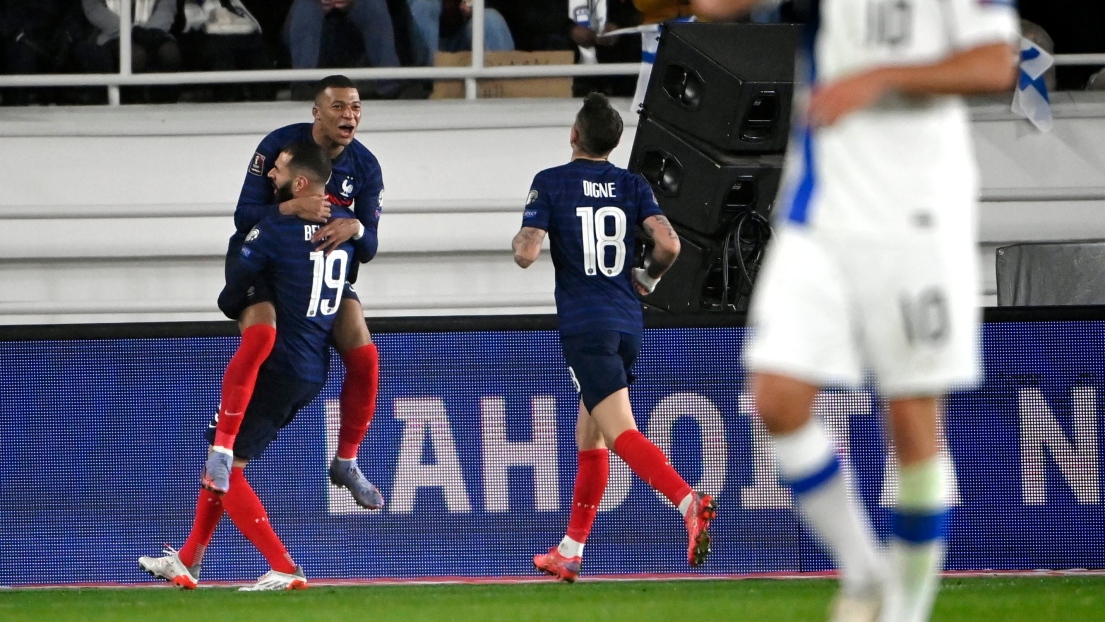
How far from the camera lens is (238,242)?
233 inches

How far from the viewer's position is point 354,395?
5934 mm

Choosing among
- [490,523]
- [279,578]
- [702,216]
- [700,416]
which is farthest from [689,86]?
[279,578]

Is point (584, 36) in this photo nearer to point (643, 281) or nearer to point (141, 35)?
point (141, 35)

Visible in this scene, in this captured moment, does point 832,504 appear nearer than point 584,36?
Yes

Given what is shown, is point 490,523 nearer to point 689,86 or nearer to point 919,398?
point 689,86

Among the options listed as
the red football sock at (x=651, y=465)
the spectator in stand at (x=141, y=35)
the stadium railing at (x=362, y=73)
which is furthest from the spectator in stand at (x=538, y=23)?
the red football sock at (x=651, y=465)

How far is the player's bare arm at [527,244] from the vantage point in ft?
18.4

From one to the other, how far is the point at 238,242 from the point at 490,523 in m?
1.45

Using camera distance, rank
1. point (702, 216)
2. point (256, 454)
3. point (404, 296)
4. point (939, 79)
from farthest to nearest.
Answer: point (404, 296) < point (702, 216) < point (256, 454) < point (939, 79)

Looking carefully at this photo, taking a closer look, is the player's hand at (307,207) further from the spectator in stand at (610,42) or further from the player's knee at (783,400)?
the spectator in stand at (610,42)

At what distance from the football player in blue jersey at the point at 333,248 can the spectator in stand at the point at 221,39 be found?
439 centimetres

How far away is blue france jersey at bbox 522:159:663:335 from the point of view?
570 cm

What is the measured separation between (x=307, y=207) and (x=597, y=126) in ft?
3.67

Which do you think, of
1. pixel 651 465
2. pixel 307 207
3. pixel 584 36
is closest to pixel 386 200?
pixel 584 36
